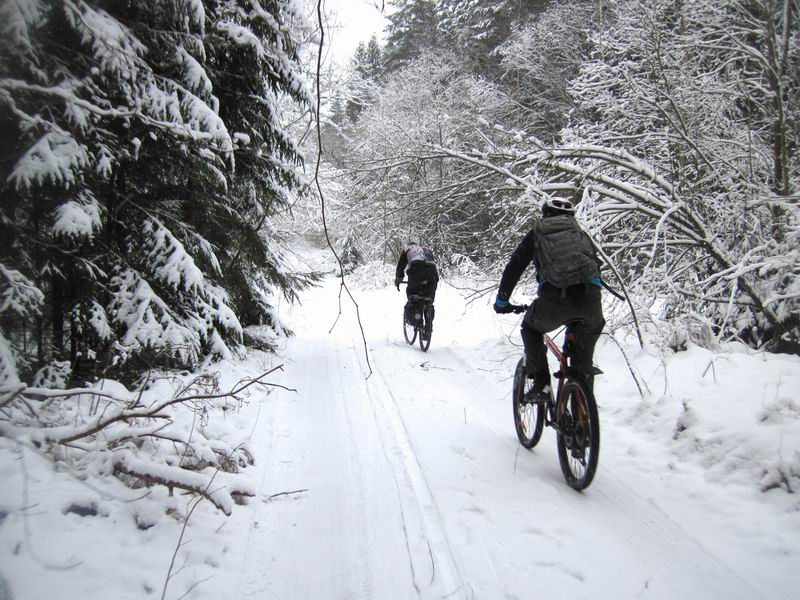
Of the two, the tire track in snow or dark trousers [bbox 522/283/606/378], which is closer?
the tire track in snow

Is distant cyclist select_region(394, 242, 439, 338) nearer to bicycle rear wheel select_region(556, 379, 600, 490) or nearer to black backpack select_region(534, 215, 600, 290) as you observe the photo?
black backpack select_region(534, 215, 600, 290)

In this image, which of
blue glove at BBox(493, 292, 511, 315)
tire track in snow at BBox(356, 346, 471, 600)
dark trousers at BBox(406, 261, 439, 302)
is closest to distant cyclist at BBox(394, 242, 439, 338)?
dark trousers at BBox(406, 261, 439, 302)

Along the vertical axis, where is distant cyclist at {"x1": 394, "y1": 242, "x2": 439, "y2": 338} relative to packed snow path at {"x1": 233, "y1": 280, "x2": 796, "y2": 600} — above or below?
above

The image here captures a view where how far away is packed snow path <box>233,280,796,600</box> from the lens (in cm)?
Answer: 207

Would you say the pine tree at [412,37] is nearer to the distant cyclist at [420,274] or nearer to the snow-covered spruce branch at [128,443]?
the distant cyclist at [420,274]

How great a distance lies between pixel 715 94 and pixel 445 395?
531 centimetres

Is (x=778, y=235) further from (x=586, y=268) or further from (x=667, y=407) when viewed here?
(x=586, y=268)

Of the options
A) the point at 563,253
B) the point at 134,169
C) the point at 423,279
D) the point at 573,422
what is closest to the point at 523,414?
the point at 573,422

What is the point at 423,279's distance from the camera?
758 centimetres

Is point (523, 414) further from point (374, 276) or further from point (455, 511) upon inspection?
point (374, 276)

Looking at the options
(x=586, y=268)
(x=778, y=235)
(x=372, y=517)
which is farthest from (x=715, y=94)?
(x=372, y=517)

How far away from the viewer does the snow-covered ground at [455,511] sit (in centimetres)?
192

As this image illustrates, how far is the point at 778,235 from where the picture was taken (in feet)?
15.8

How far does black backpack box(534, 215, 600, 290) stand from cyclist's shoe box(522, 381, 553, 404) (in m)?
0.87
